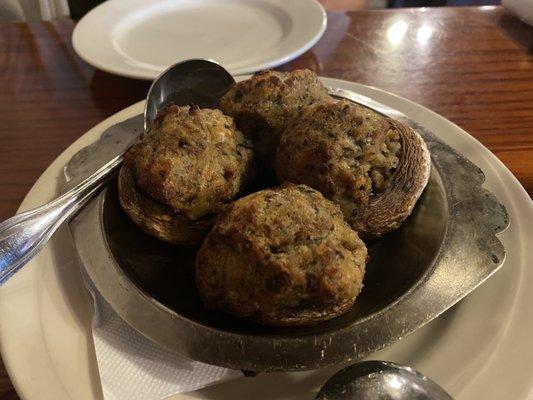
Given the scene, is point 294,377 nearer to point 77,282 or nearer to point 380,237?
point 380,237

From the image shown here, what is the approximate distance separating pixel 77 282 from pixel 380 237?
0.55 metres

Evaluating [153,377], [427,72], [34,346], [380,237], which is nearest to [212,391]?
[153,377]

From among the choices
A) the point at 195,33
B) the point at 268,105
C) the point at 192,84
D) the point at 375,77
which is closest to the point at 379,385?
the point at 268,105

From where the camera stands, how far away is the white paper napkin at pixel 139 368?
694 millimetres

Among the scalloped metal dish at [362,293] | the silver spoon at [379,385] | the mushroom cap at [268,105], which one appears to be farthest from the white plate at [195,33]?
the silver spoon at [379,385]

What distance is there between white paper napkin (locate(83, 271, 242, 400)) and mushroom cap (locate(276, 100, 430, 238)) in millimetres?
327

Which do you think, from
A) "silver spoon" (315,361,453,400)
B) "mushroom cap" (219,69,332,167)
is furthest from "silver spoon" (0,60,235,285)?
"silver spoon" (315,361,453,400)

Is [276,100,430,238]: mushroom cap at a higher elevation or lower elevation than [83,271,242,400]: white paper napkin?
higher

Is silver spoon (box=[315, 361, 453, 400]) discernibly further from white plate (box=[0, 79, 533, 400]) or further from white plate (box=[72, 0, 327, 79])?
white plate (box=[72, 0, 327, 79])

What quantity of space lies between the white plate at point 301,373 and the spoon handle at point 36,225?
83mm

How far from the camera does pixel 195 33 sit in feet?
5.49

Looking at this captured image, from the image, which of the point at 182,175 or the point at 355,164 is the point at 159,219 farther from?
the point at 355,164

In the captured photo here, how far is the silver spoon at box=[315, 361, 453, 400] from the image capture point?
0.65 metres

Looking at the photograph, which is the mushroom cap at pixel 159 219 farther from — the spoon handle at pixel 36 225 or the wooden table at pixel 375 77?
the wooden table at pixel 375 77
